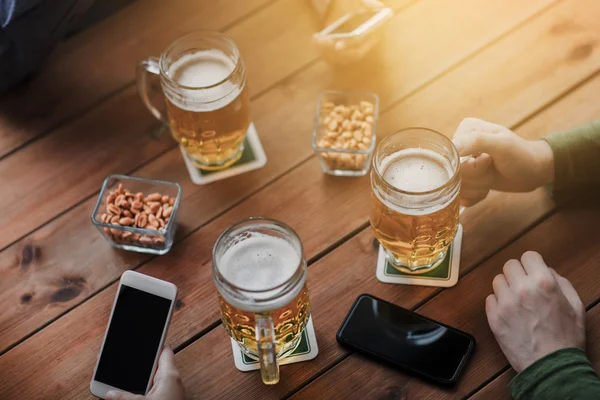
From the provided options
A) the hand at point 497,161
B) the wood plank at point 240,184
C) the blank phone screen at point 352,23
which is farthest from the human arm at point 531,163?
the blank phone screen at point 352,23

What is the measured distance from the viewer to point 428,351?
4.09 ft

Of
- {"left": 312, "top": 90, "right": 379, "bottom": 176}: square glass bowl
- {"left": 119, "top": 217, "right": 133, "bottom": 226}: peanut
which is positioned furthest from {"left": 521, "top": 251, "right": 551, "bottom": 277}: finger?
{"left": 119, "top": 217, "right": 133, "bottom": 226}: peanut

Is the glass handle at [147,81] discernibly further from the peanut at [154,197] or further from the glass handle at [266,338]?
the glass handle at [266,338]

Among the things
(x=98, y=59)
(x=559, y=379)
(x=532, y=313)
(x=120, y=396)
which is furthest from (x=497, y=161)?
(x=98, y=59)

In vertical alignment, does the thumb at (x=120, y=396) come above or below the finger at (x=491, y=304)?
above

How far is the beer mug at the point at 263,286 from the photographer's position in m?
1.06

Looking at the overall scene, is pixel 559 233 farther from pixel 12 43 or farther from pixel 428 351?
pixel 12 43

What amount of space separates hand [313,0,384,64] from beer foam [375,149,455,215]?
37 cm

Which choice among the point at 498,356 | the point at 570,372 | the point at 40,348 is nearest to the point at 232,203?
the point at 40,348

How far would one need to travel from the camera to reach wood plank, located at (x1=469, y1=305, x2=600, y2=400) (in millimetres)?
1212

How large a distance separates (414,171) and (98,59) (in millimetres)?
789

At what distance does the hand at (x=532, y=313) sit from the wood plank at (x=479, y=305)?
29 millimetres

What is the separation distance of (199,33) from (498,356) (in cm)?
77

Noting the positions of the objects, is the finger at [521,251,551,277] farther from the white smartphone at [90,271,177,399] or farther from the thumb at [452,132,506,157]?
the white smartphone at [90,271,177,399]
